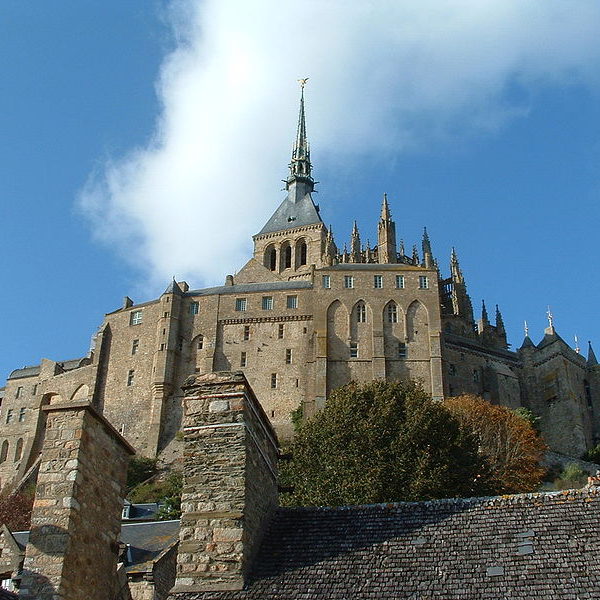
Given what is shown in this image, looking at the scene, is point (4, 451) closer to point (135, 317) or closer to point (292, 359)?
Result: point (135, 317)

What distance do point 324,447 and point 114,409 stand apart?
1625 inches

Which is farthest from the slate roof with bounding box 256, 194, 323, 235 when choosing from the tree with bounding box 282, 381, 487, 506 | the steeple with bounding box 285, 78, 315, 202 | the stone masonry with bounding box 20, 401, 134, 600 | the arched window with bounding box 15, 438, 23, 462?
the stone masonry with bounding box 20, 401, 134, 600

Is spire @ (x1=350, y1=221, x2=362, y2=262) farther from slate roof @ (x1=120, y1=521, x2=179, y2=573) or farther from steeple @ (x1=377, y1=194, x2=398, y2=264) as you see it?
slate roof @ (x1=120, y1=521, x2=179, y2=573)

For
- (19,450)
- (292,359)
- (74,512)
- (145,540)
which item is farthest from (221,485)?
(19,450)

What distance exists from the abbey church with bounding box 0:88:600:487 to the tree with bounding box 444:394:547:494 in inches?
477

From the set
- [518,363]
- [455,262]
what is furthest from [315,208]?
[518,363]

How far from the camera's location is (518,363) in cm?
7919

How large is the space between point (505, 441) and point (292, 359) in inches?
960

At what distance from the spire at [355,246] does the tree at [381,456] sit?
48269 mm

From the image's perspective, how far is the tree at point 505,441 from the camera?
47.5 metres

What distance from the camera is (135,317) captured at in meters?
78.7

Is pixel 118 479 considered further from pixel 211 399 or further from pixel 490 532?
pixel 490 532

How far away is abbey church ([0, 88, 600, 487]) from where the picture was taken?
70000mm

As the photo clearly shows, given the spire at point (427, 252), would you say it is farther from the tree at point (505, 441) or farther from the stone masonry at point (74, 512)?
the stone masonry at point (74, 512)
